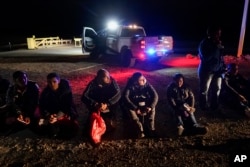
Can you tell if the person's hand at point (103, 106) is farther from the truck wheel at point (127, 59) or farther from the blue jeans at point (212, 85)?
the truck wheel at point (127, 59)

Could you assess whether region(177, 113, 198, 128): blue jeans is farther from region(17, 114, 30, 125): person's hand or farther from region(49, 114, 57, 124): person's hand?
region(17, 114, 30, 125): person's hand

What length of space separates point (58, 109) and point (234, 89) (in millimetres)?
4182

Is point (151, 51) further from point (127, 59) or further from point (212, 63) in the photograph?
point (212, 63)

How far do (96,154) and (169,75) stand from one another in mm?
7665

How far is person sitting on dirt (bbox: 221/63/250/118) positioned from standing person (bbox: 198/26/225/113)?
0.27 m

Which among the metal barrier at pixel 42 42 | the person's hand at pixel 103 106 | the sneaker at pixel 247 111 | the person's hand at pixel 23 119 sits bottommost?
the metal barrier at pixel 42 42

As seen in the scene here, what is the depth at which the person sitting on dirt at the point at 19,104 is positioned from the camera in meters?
6.32

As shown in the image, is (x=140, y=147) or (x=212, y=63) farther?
(x=212, y=63)

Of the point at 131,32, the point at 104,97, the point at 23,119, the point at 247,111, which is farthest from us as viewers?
the point at 131,32

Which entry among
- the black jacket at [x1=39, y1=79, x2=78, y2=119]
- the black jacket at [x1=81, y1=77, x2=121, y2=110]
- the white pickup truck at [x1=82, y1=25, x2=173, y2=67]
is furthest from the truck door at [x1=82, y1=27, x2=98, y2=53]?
the black jacket at [x1=39, y1=79, x2=78, y2=119]

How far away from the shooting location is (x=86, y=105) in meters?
6.49

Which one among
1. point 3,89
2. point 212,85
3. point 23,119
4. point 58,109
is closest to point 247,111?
point 212,85

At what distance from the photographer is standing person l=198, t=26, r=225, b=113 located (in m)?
7.39

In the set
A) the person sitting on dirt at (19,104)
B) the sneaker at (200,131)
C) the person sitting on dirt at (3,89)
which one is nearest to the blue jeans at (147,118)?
the sneaker at (200,131)
